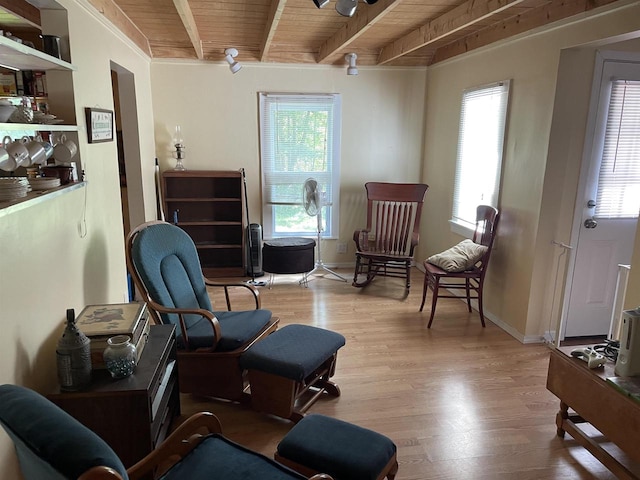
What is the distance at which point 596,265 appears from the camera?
3.45 metres

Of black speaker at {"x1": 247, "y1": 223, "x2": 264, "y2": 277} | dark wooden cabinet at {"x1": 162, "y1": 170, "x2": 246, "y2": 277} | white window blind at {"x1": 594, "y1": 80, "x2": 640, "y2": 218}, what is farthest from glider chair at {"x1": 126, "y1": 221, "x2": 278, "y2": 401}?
white window blind at {"x1": 594, "y1": 80, "x2": 640, "y2": 218}

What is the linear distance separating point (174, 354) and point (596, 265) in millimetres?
3140

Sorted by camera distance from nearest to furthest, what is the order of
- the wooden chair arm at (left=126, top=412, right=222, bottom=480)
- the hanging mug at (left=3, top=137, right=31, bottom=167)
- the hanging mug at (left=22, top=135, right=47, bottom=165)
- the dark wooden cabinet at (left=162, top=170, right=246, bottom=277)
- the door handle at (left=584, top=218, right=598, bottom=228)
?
the wooden chair arm at (left=126, top=412, right=222, bottom=480)
the hanging mug at (left=3, top=137, right=31, bottom=167)
the hanging mug at (left=22, top=135, right=47, bottom=165)
the door handle at (left=584, top=218, right=598, bottom=228)
the dark wooden cabinet at (left=162, top=170, right=246, bottom=277)

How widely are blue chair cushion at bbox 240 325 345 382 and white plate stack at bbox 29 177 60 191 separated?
1.29 meters

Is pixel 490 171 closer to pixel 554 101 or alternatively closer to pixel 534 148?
pixel 534 148

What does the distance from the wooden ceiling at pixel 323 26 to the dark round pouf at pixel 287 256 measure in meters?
1.94

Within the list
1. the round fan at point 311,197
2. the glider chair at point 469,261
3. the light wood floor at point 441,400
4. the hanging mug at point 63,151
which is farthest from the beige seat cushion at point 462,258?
the hanging mug at point 63,151

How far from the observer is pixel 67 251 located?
2.26m

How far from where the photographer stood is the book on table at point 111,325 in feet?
6.32

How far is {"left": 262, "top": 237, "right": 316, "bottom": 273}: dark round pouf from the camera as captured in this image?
4.67m

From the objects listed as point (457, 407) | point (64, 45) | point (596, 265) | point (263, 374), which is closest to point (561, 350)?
point (457, 407)

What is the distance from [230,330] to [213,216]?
2.76 m

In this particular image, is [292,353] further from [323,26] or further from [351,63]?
[351,63]

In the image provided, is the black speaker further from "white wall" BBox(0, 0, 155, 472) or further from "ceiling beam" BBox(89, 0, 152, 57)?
"ceiling beam" BBox(89, 0, 152, 57)
